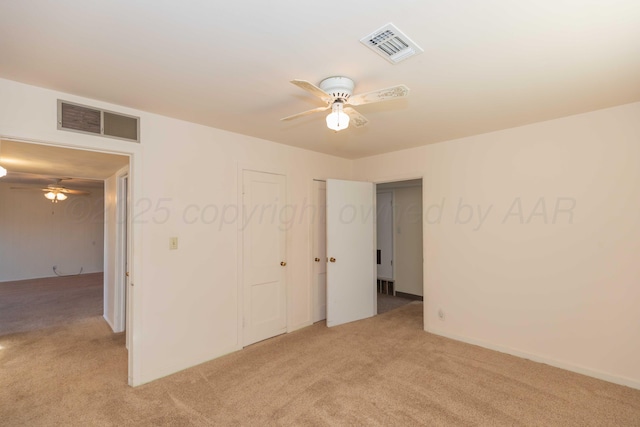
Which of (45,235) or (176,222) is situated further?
(45,235)

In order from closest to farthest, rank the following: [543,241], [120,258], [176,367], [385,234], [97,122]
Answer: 1. [97,122]
2. [176,367]
3. [543,241]
4. [120,258]
5. [385,234]

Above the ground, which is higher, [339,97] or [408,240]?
[339,97]

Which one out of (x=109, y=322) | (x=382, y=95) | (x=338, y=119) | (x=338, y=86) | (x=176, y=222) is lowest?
(x=109, y=322)

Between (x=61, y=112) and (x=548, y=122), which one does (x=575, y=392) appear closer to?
(x=548, y=122)

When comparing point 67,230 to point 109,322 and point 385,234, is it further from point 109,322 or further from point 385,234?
point 385,234

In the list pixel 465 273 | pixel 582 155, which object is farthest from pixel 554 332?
pixel 582 155

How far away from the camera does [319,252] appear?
427 cm

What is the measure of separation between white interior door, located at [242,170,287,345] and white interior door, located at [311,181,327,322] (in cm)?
56

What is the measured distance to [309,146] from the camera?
3.93 metres

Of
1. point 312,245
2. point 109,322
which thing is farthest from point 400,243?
point 109,322

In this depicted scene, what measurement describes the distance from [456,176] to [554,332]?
191cm

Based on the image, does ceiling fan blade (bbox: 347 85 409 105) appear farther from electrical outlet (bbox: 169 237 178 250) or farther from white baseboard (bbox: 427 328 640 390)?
white baseboard (bbox: 427 328 640 390)

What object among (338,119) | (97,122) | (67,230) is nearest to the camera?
(338,119)

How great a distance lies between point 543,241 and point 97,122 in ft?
14.2
